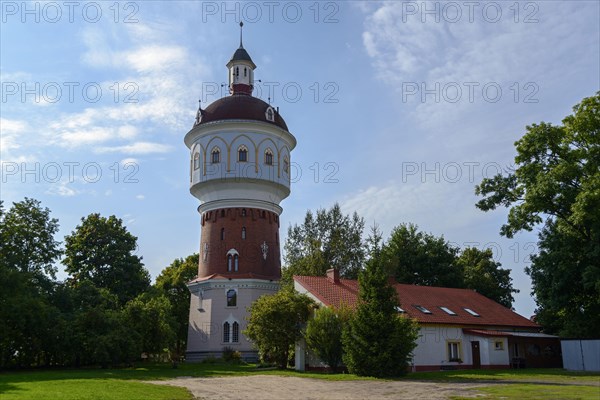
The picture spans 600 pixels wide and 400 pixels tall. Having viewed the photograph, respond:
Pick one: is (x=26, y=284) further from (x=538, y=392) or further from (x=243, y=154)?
(x=538, y=392)

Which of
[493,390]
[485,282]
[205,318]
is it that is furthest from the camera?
[485,282]

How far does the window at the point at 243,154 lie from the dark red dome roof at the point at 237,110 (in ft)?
7.91

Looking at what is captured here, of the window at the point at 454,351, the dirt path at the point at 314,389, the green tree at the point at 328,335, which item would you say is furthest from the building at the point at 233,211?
the dirt path at the point at 314,389

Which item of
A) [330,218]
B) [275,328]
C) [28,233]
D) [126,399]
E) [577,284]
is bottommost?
Answer: [126,399]

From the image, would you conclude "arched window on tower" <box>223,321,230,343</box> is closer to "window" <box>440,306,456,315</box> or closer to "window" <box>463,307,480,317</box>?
"window" <box>440,306,456,315</box>

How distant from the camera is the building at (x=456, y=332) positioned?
1393 inches

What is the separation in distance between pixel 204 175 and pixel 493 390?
2973cm

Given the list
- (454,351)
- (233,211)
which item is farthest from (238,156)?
(454,351)

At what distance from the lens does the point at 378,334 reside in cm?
2875

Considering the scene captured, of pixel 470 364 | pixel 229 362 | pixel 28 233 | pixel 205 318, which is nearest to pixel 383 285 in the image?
pixel 470 364

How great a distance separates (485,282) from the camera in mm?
53062

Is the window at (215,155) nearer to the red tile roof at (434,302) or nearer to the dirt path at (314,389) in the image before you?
the red tile roof at (434,302)

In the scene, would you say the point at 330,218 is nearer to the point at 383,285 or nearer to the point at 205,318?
the point at 205,318

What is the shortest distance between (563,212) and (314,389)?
20.8 m
